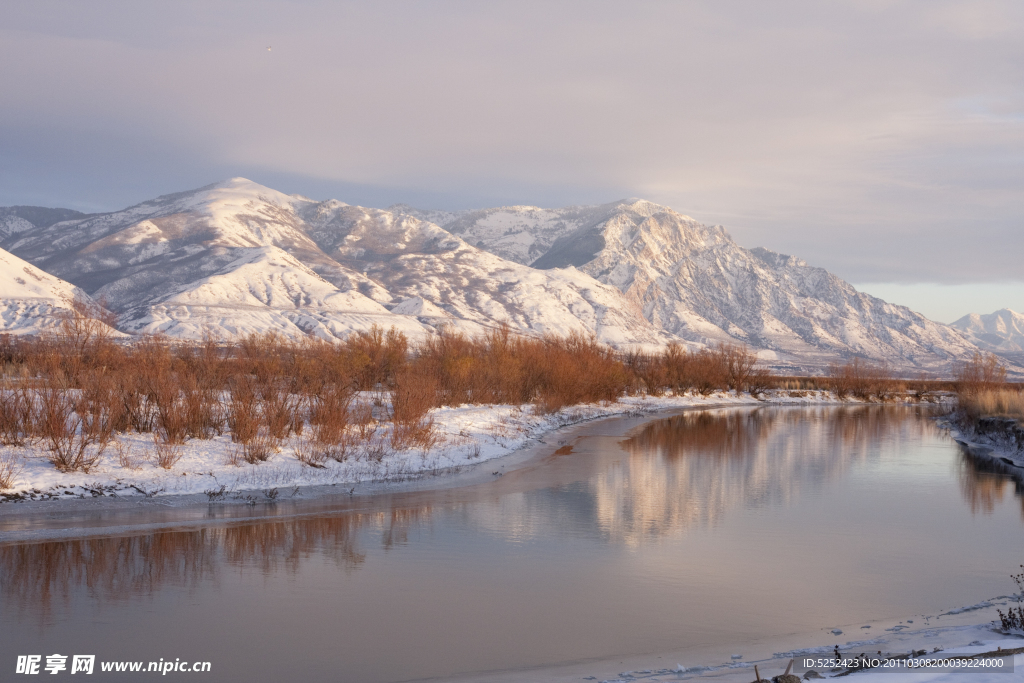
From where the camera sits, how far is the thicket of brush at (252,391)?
17.6 meters

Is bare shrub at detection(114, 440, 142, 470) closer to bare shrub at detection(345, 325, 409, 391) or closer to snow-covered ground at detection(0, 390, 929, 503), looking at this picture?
snow-covered ground at detection(0, 390, 929, 503)

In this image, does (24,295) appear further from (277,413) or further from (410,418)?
(277,413)

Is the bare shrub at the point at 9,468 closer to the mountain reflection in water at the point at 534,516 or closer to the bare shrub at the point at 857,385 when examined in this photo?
the mountain reflection in water at the point at 534,516

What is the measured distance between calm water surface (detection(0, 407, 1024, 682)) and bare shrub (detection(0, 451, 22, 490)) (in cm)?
377

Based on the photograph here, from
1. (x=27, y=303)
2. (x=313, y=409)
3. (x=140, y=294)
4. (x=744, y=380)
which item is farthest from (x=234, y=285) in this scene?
(x=313, y=409)

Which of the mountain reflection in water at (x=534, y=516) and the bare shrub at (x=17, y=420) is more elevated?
the bare shrub at (x=17, y=420)

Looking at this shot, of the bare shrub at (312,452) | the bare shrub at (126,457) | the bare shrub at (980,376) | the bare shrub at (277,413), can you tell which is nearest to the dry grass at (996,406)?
the bare shrub at (980,376)

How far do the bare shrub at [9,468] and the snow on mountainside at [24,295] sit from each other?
109m

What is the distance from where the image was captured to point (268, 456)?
18.9m

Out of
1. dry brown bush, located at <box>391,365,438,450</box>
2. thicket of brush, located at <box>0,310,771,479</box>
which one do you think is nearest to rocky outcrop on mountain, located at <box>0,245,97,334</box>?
thicket of brush, located at <box>0,310,771,479</box>

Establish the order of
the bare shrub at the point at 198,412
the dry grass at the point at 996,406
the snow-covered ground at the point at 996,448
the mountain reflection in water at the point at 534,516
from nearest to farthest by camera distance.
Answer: the mountain reflection in water at the point at 534,516 → the bare shrub at the point at 198,412 → the snow-covered ground at the point at 996,448 → the dry grass at the point at 996,406

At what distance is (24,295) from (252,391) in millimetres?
139805

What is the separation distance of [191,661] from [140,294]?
607 feet

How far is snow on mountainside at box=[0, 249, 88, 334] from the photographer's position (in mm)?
121250
